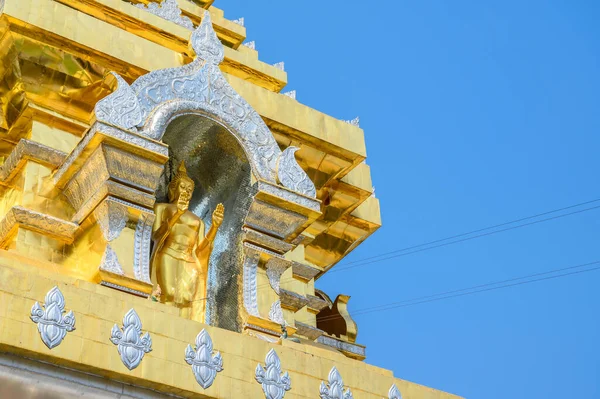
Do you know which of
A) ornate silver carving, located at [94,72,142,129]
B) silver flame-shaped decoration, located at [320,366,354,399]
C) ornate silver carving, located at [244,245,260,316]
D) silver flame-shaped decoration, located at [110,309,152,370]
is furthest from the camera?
ornate silver carving, located at [244,245,260,316]

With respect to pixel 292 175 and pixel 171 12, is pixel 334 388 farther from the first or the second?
pixel 171 12

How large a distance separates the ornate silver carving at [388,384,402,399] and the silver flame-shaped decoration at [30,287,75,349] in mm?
3916

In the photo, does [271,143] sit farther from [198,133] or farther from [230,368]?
[230,368]

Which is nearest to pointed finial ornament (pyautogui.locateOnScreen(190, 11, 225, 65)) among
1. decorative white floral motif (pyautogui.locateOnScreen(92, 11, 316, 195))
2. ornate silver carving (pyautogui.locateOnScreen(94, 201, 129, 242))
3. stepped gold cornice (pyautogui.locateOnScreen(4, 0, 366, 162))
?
decorative white floral motif (pyautogui.locateOnScreen(92, 11, 316, 195))

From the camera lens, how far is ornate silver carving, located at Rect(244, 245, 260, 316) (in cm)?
1447

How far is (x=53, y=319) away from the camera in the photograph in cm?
1037

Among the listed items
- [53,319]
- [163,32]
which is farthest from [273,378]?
[163,32]

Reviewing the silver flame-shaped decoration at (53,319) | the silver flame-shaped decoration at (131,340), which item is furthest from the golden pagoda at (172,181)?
the silver flame-shaped decoration at (53,319)

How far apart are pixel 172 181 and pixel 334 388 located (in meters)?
4.45

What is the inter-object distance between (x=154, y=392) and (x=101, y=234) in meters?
3.29

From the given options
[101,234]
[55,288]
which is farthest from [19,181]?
[55,288]

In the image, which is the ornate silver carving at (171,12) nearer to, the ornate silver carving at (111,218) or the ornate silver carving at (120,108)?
the ornate silver carving at (120,108)

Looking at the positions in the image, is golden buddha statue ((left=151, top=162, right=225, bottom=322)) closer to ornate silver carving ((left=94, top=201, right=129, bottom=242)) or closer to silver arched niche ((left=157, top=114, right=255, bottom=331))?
silver arched niche ((left=157, top=114, right=255, bottom=331))

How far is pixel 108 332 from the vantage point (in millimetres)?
10695
